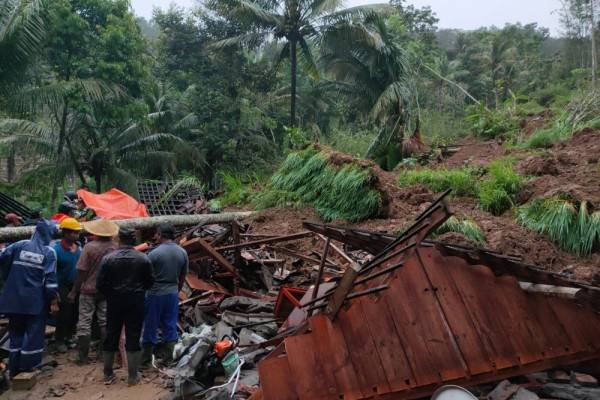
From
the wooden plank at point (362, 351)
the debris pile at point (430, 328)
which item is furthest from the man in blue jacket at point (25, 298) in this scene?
the wooden plank at point (362, 351)

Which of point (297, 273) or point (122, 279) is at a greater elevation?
point (122, 279)

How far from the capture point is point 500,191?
920cm

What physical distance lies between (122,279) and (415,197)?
7039mm

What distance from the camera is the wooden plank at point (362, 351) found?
11.5ft

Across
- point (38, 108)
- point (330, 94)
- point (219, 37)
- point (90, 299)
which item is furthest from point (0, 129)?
point (330, 94)

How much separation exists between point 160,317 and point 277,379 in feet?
8.05

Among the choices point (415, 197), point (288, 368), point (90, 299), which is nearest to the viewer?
point (288, 368)

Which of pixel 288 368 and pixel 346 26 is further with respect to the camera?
pixel 346 26

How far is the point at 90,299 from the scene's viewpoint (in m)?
5.56

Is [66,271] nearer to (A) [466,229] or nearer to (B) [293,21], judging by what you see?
(A) [466,229]

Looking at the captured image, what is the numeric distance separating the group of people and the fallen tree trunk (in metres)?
2.05

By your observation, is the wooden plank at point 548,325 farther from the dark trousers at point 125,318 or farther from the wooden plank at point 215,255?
the wooden plank at point 215,255

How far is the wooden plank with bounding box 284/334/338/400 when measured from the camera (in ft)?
11.5

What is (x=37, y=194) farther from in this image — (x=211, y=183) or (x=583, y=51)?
(x=583, y=51)
